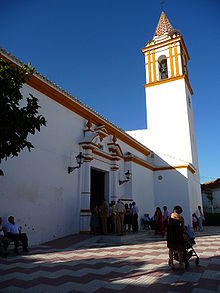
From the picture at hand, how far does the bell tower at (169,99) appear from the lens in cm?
1939

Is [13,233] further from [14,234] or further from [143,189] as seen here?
[143,189]

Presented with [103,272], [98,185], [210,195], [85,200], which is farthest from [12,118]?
[210,195]

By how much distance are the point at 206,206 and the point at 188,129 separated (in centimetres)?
1477

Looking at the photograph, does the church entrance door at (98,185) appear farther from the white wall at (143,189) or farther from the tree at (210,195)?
the tree at (210,195)

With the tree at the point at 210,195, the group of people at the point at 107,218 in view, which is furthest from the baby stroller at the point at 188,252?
the tree at the point at 210,195

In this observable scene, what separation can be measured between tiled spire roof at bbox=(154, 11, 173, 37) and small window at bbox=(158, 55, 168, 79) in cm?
243

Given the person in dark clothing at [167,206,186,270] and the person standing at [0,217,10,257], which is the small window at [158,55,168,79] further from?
the person standing at [0,217,10,257]

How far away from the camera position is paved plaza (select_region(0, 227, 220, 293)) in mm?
4141

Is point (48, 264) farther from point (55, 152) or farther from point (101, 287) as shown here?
point (55, 152)

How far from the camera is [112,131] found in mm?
14430

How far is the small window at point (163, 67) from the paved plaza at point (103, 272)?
17283 millimetres

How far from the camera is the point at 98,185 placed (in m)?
13.0

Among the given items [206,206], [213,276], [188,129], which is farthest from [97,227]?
[206,206]

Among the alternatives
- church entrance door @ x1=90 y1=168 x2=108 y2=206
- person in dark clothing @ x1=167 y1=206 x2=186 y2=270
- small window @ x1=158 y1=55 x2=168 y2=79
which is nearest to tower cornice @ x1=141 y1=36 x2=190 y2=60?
small window @ x1=158 y1=55 x2=168 y2=79
